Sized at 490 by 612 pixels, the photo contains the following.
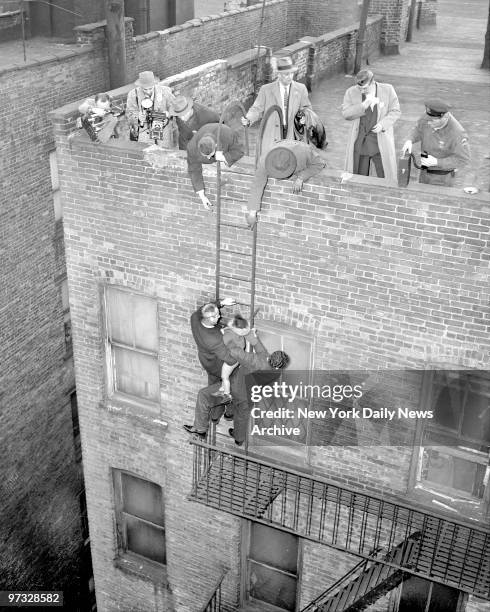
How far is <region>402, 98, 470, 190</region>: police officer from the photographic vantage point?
30.0ft

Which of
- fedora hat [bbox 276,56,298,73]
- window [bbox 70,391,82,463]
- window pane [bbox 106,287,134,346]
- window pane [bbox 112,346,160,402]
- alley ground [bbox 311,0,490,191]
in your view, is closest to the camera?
fedora hat [bbox 276,56,298,73]

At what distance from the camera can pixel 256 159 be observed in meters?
8.72

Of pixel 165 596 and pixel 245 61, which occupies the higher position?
pixel 245 61

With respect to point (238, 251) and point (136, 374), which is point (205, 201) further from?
point (136, 374)

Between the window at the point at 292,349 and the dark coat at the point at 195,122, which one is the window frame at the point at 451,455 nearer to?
the window at the point at 292,349

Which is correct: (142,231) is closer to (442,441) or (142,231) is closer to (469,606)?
(442,441)

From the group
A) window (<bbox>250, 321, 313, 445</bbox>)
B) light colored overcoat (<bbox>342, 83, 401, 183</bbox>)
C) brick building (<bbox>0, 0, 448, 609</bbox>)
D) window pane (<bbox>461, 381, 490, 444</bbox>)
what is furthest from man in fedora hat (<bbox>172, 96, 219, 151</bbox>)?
window pane (<bbox>461, 381, 490, 444</bbox>)

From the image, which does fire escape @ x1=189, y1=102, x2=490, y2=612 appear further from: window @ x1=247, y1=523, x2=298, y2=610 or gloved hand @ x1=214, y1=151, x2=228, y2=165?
window @ x1=247, y1=523, x2=298, y2=610

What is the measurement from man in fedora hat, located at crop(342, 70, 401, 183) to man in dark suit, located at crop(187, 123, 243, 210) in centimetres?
187

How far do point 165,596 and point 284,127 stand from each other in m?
7.67

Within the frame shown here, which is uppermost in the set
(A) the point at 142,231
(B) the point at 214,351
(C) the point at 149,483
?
(A) the point at 142,231

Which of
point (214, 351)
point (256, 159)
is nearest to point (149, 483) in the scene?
point (214, 351)

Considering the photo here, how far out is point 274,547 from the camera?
11438 millimetres

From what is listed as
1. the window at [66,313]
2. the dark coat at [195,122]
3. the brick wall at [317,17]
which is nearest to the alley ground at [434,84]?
the dark coat at [195,122]
